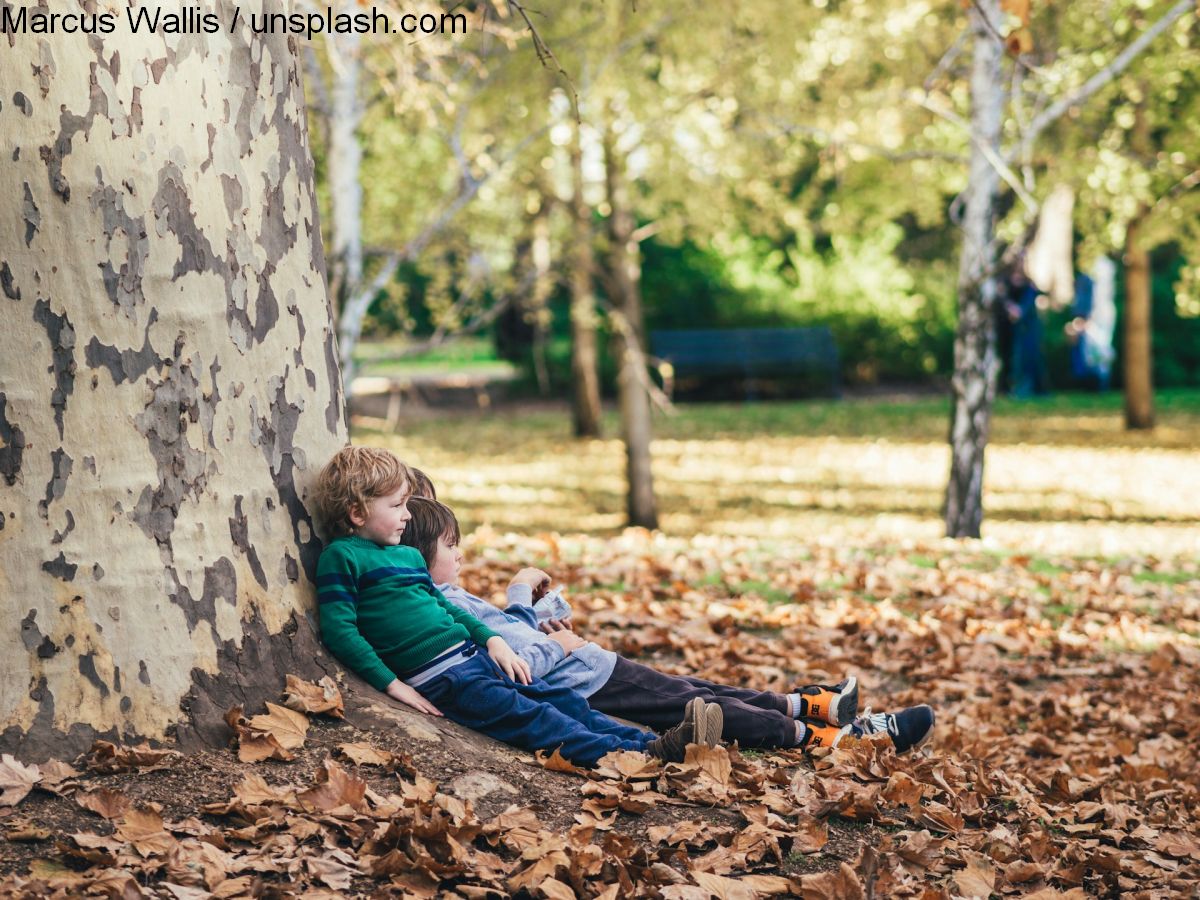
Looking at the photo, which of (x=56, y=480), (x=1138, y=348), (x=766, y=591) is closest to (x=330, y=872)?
(x=56, y=480)

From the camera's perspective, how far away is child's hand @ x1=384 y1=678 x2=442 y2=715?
12.0 feet

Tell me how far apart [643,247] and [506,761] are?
76.1ft

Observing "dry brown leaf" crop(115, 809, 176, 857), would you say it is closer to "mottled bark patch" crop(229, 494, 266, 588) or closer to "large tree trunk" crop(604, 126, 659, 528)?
"mottled bark patch" crop(229, 494, 266, 588)

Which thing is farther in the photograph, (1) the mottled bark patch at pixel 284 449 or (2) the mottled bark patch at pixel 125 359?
(1) the mottled bark patch at pixel 284 449

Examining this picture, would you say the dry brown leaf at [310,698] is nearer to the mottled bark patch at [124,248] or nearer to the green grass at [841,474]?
the mottled bark patch at [124,248]

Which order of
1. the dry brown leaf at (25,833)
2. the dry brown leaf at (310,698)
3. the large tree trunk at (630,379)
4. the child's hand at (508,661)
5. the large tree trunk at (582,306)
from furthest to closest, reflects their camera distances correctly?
the large tree trunk at (582,306) < the large tree trunk at (630,379) < the child's hand at (508,661) < the dry brown leaf at (310,698) < the dry brown leaf at (25,833)

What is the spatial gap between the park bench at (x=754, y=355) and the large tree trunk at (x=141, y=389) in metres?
21.7

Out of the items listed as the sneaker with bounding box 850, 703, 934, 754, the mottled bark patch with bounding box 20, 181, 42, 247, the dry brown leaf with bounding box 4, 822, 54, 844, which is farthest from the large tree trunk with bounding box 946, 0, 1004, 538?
the dry brown leaf with bounding box 4, 822, 54, 844

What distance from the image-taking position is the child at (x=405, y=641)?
3.62 meters

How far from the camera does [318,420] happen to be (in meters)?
3.66

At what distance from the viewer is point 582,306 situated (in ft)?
48.3

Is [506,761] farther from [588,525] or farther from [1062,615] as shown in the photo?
[588,525]

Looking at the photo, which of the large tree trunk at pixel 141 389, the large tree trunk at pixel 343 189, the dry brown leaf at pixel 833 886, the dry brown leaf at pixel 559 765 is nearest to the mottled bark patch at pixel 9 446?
the large tree trunk at pixel 141 389

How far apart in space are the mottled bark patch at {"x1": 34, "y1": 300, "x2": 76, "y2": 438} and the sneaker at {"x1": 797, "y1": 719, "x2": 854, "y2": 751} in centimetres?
246
